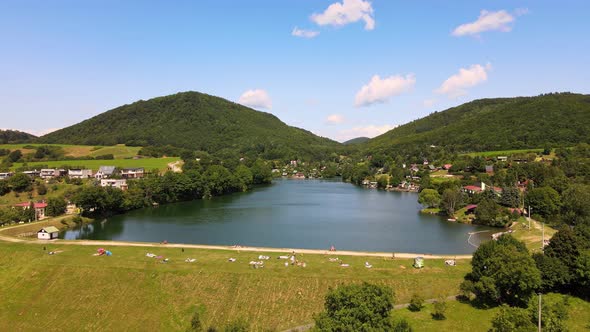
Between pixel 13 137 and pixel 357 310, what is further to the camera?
pixel 13 137

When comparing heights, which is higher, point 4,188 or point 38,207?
point 4,188

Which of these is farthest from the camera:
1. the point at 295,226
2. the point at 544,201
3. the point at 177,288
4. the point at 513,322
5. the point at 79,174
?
the point at 79,174

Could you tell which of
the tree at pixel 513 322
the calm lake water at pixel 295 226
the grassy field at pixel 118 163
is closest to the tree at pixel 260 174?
the grassy field at pixel 118 163

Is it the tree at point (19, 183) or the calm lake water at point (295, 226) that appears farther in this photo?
the tree at point (19, 183)

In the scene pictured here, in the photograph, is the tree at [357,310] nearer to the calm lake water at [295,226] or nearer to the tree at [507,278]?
the tree at [507,278]

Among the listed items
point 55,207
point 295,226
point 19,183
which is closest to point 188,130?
point 19,183

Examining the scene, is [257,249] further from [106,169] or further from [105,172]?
[106,169]

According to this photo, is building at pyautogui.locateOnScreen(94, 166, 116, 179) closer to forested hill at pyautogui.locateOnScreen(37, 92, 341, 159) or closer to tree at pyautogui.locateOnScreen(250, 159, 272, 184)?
tree at pyautogui.locateOnScreen(250, 159, 272, 184)
